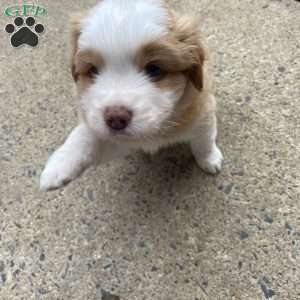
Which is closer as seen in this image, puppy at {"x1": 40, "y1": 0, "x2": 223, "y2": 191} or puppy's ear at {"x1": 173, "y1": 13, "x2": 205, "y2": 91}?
puppy at {"x1": 40, "y1": 0, "x2": 223, "y2": 191}

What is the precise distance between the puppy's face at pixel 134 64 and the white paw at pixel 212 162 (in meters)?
0.55

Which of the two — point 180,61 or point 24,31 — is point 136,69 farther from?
point 24,31

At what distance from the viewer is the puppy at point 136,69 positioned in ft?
4.25

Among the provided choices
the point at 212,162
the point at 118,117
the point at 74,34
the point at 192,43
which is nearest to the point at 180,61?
the point at 192,43

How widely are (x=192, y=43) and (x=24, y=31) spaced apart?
1.61 meters

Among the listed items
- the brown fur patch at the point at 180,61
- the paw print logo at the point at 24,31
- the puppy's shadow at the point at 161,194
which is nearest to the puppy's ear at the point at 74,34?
the brown fur patch at the point at 180,61

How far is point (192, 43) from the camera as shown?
55.9 inches

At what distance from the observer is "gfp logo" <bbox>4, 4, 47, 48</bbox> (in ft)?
8.43

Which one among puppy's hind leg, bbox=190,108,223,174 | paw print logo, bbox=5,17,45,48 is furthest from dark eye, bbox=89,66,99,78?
paw print logo, bbox=5,17,45,48

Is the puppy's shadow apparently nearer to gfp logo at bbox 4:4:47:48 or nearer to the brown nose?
the brown nose

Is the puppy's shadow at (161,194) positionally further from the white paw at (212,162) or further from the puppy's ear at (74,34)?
the puppy's ear at (74,34)

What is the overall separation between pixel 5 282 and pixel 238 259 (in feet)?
3.22

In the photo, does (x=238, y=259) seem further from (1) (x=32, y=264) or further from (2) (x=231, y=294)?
(1) (x=32, y=264)

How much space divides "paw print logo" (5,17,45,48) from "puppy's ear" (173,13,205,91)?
136 cm
